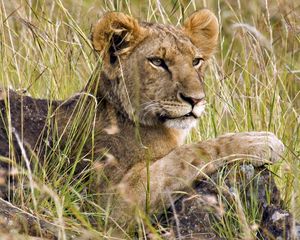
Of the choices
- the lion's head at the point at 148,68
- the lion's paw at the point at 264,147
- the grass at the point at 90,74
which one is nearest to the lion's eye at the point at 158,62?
the lion's head at the point at 148,68

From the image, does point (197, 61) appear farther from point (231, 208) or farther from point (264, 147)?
point (231, 208)

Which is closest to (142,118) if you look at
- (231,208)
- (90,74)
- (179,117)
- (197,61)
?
(179,117)

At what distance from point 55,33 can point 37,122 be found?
4.13 ft

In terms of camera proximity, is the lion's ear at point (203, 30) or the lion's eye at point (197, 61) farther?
the lion's ear at point (203, 30)

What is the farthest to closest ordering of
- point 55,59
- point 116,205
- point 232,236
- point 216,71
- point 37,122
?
point 216,71 < point 55,59 < point 37,122 < point 116,205 < point 232,236

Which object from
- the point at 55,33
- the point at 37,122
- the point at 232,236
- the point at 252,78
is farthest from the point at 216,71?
the point at 232,236

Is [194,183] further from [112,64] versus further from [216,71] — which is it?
[216,71]

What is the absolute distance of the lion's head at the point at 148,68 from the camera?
516cm

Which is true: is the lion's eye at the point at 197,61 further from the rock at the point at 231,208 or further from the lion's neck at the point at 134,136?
the rock at the point at 231,208

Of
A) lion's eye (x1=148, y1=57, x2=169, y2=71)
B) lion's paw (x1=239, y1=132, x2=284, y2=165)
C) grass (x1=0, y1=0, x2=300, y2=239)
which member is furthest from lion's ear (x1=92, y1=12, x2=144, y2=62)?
lion's paw (x1=239, y1=132, x2=284, y2=165)

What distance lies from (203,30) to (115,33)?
0.63 m

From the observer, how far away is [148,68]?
5336mm

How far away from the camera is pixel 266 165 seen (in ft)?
16.3

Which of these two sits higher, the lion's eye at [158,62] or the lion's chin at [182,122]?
the lion's eye at [158,62]
